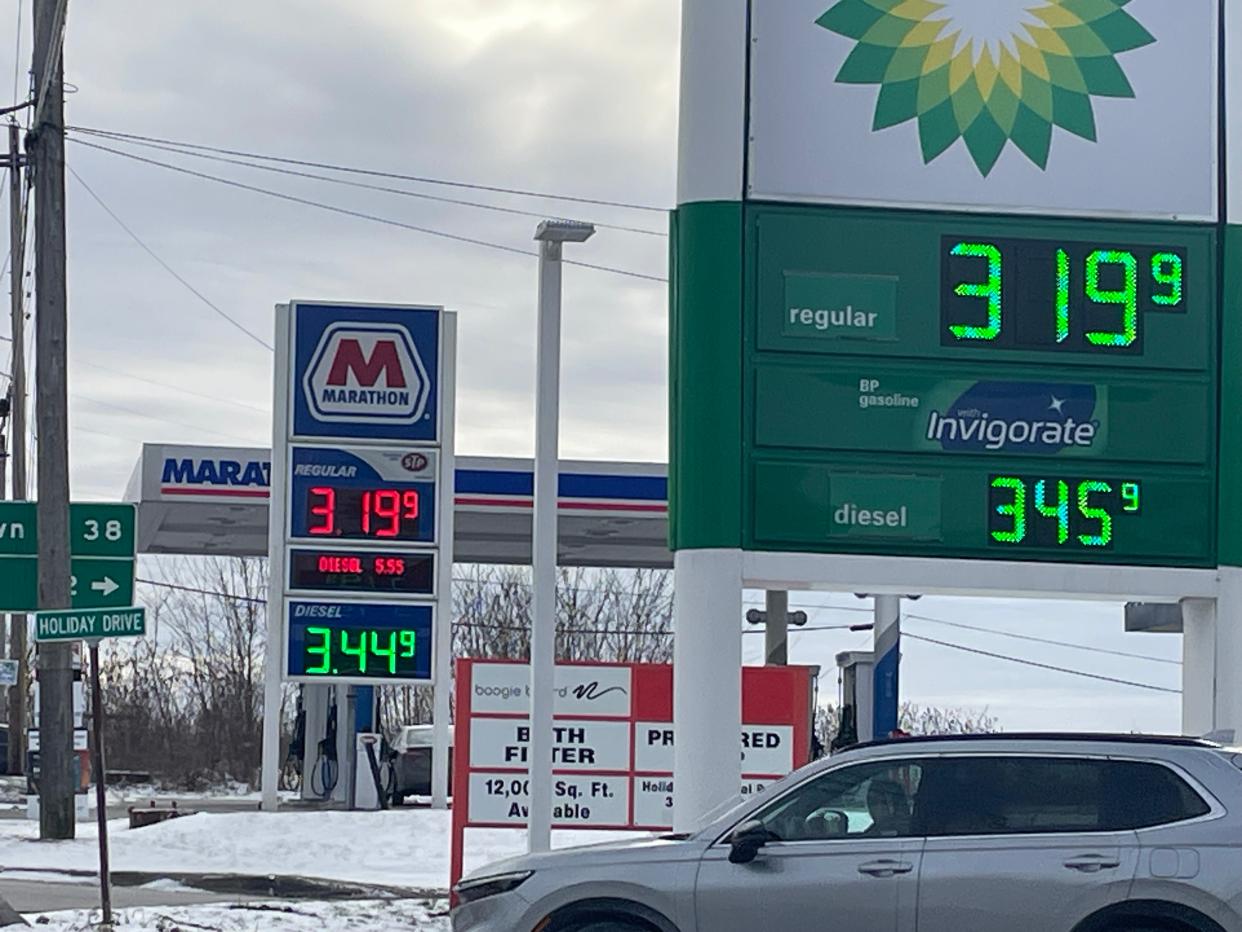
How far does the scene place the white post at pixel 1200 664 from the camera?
14.9 meters

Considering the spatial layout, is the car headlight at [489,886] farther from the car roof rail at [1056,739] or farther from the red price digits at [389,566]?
the red price digits at [389,566]

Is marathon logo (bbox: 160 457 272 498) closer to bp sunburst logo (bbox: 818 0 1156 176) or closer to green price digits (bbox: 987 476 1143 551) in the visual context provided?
bp sunburst logo (bbox: 818 0 1156 176)

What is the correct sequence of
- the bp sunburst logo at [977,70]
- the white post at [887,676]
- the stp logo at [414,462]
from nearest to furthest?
the bp sunburst logo at [977,70], the white post at [887,676], the stp logo at [414,462]

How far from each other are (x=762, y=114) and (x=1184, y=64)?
119 inches

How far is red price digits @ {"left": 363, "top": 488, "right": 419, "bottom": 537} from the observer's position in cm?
3030

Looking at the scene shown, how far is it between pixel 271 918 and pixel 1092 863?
7574 mm

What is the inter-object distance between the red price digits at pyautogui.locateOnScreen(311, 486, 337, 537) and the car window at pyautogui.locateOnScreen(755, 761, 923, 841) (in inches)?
764

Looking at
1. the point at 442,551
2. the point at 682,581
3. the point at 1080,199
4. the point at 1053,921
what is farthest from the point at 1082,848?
the point at 442,551

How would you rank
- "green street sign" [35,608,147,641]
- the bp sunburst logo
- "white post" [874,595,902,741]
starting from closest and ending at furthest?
the bp sunburst logo
"green street sign" [35,608,147,641]
"white post" [874,595,902,741]

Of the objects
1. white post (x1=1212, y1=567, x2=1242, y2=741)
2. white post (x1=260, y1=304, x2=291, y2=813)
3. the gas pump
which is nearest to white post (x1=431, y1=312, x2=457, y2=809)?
white post (x1=260, y1=304, x2=291, y2=813)

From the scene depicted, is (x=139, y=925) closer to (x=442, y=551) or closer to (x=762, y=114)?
(x=762, y=114)

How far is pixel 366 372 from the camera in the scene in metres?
31.3

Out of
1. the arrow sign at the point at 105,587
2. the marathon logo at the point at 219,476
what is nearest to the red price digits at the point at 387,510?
the marathon logo at the point at 219,476

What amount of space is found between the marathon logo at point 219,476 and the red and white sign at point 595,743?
19571 millimetres
